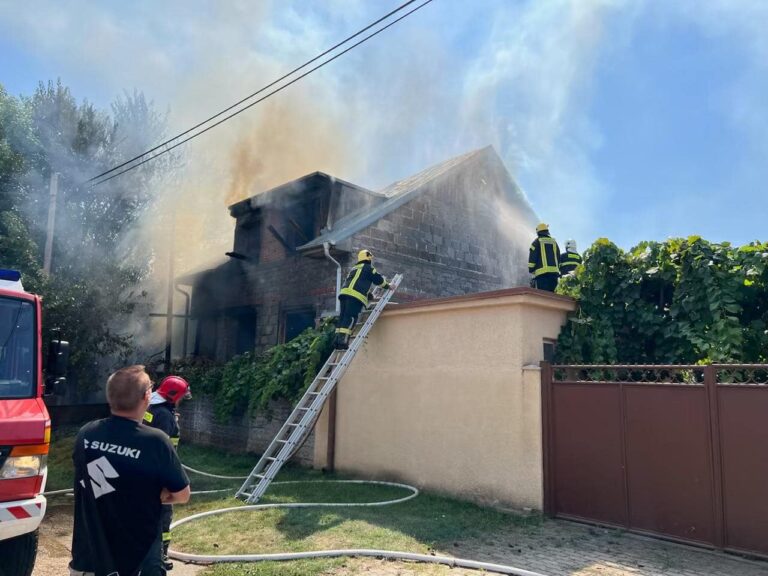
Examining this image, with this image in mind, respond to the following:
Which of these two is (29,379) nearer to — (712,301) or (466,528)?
(466,528)

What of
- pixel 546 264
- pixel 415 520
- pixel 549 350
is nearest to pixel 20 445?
pixel 415 520

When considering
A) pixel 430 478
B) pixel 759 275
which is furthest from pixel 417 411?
pixel 759 275

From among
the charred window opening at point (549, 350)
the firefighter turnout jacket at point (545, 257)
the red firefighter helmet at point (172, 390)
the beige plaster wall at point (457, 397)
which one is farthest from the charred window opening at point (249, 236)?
the red firefighter helmet at point (172, 390)

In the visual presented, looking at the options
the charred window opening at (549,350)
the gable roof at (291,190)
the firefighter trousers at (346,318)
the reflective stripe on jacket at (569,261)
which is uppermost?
the gable roof at (291,190)

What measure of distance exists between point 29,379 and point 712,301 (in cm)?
735

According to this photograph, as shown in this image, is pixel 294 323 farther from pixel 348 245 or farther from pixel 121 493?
pixel 121 493

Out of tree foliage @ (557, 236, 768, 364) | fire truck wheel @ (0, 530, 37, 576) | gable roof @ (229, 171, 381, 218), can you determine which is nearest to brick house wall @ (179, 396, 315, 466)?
tree foliage @ (557, 236, 768, 364)

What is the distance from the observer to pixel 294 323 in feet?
43.3

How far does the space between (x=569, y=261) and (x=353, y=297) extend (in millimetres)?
3411

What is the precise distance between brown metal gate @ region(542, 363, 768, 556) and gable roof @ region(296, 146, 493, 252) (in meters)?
6.21

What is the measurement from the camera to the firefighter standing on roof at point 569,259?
340 inches

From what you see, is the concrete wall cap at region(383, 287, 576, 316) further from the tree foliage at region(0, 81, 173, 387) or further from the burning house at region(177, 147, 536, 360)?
the tree foliage at region(0, 81, 173, 387)

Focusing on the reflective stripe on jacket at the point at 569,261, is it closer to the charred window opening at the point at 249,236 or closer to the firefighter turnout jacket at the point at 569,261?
the firefighter turnout jacket at the point at 569,261

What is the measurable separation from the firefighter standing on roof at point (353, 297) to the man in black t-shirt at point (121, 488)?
6034 mm
